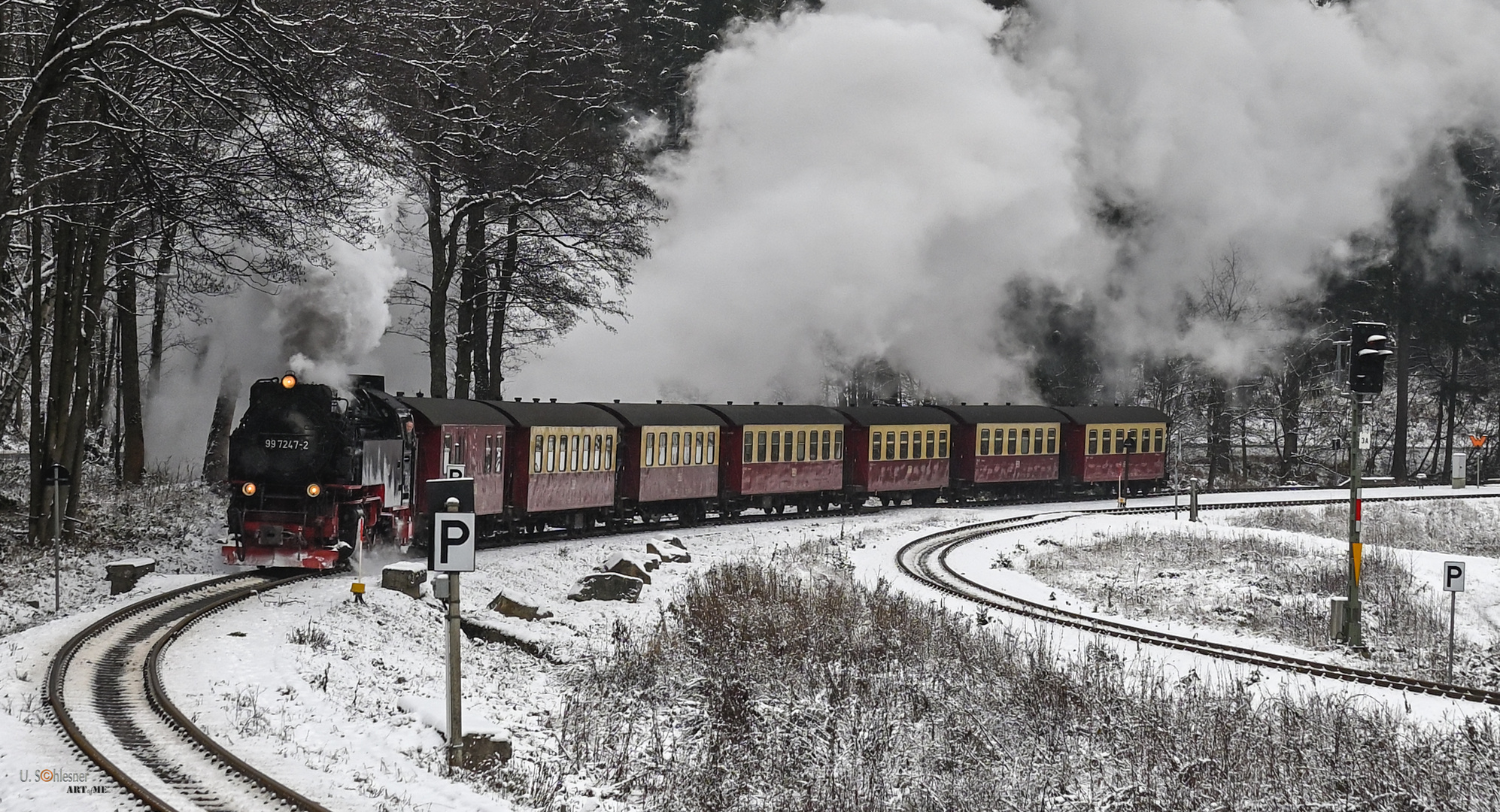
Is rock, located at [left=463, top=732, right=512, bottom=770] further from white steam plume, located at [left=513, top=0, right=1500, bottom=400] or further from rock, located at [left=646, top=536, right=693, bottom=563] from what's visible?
white steam plume, located at [left=513, top=0, right=1500, bottom=400]

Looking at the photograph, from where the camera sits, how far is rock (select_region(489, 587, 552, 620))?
668 inches

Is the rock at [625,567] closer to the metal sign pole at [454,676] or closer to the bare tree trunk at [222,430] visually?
the bare tree trunk at [222,430]

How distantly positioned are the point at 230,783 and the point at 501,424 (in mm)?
15780

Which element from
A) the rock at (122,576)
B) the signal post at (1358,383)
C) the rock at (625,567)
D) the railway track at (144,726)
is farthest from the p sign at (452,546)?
the signal post at (1358,383)

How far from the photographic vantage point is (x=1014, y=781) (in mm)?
10750

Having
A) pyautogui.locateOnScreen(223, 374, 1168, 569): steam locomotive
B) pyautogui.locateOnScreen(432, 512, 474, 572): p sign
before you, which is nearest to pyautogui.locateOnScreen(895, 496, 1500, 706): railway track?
pyautogui.locateOnScreen(223, 374, 1168, 569): steam locomotive

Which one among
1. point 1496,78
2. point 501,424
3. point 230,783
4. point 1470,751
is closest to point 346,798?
point 230,783

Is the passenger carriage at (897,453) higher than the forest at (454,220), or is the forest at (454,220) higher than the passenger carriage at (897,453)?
the forest at (454,220)

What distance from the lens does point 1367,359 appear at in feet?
59.6

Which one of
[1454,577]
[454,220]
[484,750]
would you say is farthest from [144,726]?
[454,220]

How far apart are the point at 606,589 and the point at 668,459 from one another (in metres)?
9.78

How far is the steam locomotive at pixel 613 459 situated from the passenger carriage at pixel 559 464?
0.04 meters

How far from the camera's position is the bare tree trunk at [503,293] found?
31698 millimetres

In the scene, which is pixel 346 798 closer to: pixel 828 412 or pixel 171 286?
pixel 171 286
